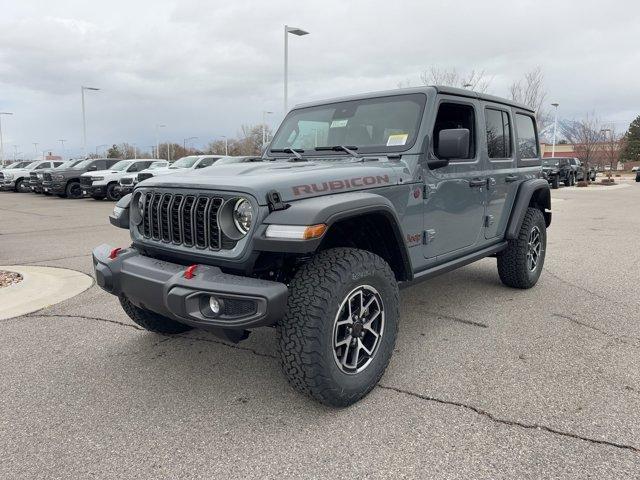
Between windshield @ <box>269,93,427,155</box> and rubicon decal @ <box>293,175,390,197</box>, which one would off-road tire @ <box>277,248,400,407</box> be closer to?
rubicon decal @ <box>293,175,390,197</box>

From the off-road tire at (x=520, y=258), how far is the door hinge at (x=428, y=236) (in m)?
1.63

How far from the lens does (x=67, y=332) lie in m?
4.10

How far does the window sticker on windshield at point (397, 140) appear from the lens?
3555 millimetres

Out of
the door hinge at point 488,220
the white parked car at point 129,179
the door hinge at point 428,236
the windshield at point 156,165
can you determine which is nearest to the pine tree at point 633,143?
the windshield at point 156,165

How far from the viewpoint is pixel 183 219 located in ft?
9.52

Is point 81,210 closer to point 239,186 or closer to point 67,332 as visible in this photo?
point 67,332

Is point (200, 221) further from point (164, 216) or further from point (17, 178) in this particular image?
point (17, 178)

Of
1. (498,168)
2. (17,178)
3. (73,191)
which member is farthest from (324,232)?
(17,178)

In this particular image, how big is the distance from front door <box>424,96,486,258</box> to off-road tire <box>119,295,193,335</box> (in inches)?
80.1

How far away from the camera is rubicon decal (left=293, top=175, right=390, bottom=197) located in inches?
108

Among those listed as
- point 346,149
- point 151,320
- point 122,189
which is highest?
point 346,149

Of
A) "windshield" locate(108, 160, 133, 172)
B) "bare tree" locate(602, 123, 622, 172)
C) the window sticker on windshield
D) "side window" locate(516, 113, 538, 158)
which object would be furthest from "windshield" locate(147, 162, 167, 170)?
"bare tree" locate(602, 123, 622, 172)

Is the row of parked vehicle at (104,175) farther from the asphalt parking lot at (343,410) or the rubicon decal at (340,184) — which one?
the rubicon decal at (340,184)

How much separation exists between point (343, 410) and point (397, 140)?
6.34ft
